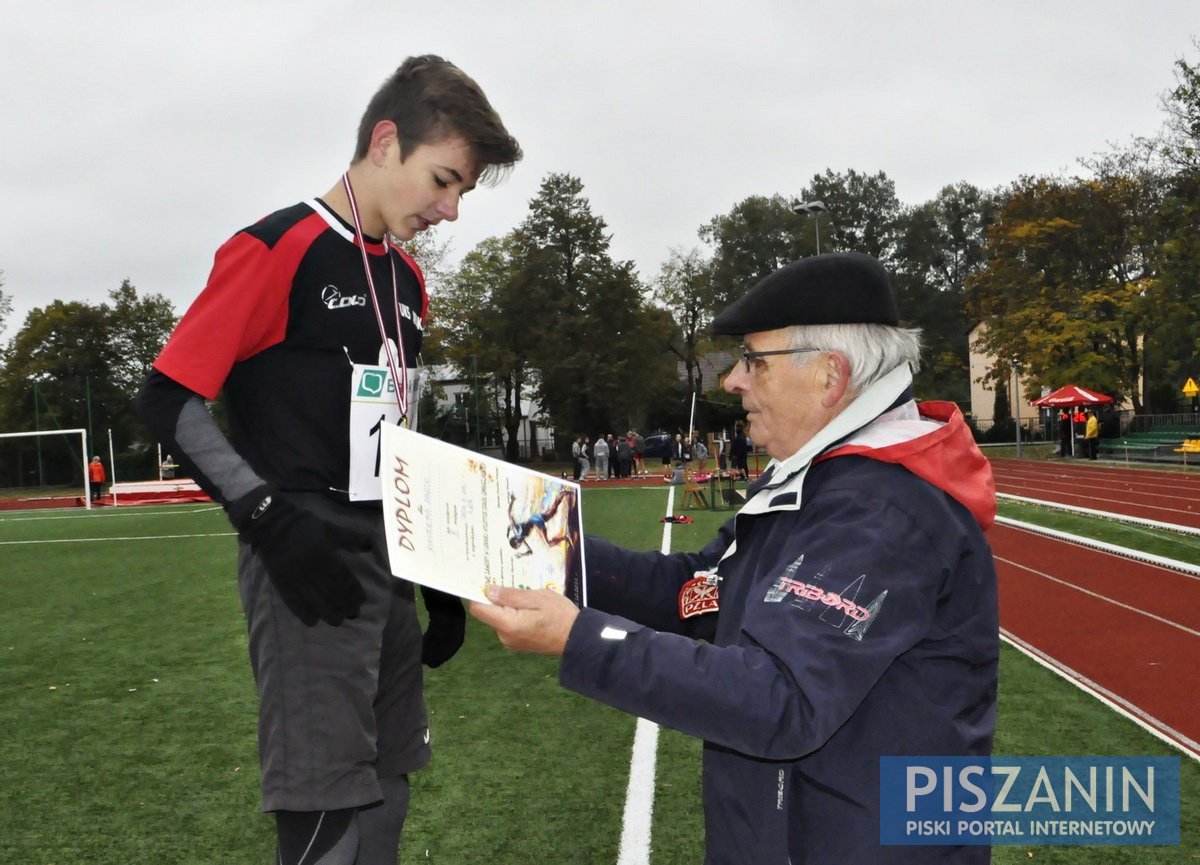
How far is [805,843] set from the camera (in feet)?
6.03

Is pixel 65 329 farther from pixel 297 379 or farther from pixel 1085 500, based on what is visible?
pixel 297 379

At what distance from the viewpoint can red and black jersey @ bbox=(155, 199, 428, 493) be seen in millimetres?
2061

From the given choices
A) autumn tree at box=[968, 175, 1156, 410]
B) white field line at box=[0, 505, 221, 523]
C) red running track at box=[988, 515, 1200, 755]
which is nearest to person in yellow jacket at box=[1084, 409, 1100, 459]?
autumn tree at box=[968, 175, 1156, 410]

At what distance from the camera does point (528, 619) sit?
171 cm

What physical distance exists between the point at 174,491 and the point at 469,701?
25857 millimetres

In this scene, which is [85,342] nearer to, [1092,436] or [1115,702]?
[1092,436]

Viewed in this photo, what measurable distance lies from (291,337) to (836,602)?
1187 millimetres

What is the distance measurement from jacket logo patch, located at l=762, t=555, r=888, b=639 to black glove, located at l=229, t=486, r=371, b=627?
84cm

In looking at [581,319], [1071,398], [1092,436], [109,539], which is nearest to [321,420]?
[109,539]

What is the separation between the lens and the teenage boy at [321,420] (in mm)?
2016

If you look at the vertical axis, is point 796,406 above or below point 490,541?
above

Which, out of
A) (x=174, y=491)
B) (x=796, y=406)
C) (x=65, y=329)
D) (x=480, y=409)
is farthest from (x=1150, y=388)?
(x=796, y=406)

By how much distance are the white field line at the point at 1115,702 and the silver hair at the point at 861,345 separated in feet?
12.2

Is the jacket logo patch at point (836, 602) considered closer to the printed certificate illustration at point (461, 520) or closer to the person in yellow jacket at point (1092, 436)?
the printed certificate illustration at point (461, 520)
